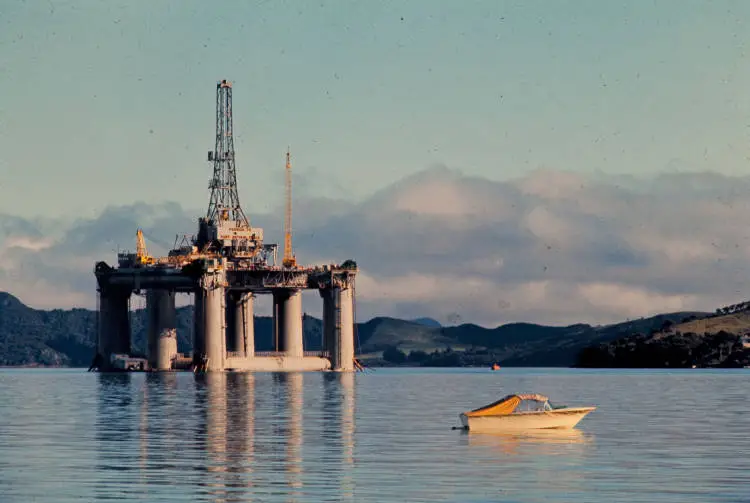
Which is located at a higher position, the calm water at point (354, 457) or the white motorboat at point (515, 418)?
the white motorboat at point (515, 418)

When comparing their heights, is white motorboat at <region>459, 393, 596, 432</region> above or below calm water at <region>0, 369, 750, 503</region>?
above

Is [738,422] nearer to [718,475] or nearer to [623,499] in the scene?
[718,475]

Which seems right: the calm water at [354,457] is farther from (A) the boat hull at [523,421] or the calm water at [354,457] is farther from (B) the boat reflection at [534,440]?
(A) the boat hull at [523,421]

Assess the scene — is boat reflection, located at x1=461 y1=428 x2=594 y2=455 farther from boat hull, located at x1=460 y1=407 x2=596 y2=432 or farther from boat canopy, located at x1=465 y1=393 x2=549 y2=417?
boat canopy, located at x1=465 y1=393 x2=549 y2=417

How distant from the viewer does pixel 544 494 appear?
2468 inches

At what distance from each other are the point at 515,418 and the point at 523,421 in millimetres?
665

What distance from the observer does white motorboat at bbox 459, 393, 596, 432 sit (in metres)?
102

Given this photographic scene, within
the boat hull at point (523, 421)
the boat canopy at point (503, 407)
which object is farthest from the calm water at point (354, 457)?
the boat canopy at point (503, 407)

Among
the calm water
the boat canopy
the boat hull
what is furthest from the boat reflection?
the boat canopy

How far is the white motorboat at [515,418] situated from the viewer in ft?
334

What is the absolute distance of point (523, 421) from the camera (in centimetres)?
10231

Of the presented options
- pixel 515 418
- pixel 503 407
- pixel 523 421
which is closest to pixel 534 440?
pixel 523 421

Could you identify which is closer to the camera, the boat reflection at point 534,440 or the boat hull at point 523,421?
the boat reflection at point 534,440

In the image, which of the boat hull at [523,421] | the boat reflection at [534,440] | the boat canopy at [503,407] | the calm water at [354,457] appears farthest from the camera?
the boat canopy at [503,407]
